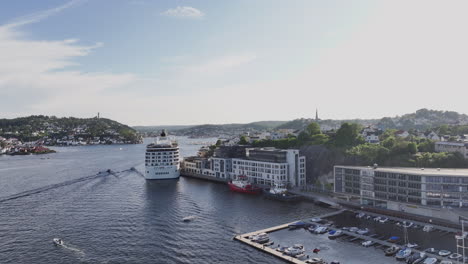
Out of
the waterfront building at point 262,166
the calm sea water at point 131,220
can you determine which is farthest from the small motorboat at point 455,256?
the waterfront building at point 262,166

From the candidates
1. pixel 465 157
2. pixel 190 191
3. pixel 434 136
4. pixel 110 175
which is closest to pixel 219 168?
pixel 190 191

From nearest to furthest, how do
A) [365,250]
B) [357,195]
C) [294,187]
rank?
[365,250]
[357,195]
[294,187]

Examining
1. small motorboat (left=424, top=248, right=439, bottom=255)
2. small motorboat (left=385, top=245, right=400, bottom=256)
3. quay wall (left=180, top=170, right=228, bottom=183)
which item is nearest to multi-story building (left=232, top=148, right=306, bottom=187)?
quay wall (left=180, top=170, right=228, bottom=183)

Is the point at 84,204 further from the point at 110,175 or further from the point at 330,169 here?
the point at 330,169

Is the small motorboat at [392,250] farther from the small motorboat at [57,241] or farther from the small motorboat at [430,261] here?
the small motorboat at [57,241]

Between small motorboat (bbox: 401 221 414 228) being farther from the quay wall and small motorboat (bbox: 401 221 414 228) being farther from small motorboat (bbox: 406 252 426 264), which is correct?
the quay wall
